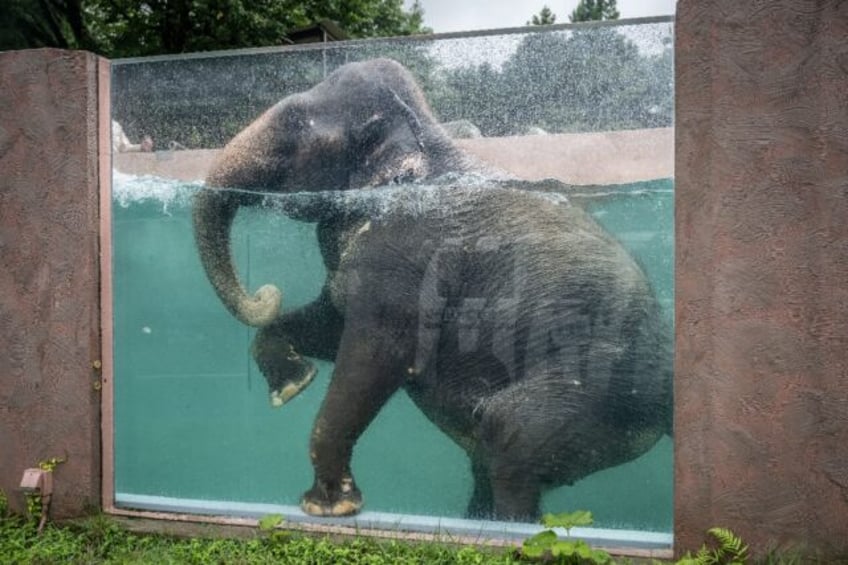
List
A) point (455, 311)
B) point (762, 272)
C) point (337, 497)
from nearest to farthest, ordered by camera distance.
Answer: point (762, 272), point (455, 311), point (337, 497)

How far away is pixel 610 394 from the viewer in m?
4.63

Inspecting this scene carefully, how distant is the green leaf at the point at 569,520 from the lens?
410 cm

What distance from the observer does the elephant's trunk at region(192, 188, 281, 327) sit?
517cm

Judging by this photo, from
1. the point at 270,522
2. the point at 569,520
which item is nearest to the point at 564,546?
the point at 569,520

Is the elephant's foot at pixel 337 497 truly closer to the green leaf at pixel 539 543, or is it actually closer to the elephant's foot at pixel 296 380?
the elephant's foot at pixel 296 380

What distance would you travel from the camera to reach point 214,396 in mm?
5324

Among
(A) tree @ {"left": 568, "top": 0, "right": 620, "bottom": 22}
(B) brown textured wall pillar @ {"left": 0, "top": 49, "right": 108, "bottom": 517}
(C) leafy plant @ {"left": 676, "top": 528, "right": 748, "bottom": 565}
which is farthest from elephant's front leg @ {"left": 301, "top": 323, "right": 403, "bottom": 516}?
(A) tree @ {"left": 568, "top": 0, "right": 620, "bottom": 22}

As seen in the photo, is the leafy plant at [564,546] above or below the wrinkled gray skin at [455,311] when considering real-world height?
below

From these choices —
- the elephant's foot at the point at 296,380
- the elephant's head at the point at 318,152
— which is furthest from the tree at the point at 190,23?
the elephant's foot at the point at 296,380

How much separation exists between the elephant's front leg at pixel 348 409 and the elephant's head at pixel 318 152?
62 cm

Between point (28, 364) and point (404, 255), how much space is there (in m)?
2.26

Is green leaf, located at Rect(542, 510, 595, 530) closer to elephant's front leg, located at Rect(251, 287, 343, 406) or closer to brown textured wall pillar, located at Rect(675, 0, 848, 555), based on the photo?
brown textured wall pillar, located at Rect(675, 0, 848, 555)

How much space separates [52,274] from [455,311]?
2307mm

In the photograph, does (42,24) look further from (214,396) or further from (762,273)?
(762,273)
